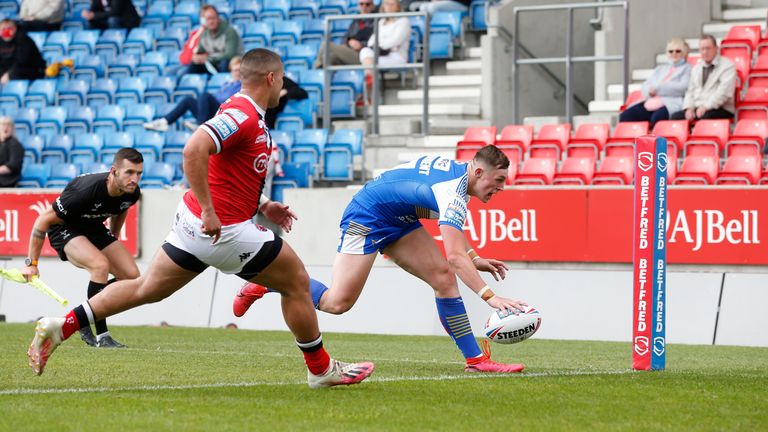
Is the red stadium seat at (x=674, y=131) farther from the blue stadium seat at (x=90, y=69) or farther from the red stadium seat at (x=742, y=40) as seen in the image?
the blue stadium seat at (x=90, y=69)

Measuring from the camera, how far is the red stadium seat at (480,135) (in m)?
18.5

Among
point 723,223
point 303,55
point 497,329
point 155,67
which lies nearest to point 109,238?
point 497,329

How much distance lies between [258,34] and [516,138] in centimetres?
630

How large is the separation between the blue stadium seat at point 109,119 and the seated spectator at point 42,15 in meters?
4.01

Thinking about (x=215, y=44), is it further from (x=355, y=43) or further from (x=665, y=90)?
(x=665, y=90)

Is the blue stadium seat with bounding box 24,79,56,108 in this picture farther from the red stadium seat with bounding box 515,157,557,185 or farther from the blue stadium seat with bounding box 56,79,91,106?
the red stadium seat with bounding box 515,157,557,185

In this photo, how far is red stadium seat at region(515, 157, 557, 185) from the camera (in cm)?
1730

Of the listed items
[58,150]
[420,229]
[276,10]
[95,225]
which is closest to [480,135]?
[276,10]

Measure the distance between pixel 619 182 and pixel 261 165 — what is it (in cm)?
916

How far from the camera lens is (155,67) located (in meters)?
23.8

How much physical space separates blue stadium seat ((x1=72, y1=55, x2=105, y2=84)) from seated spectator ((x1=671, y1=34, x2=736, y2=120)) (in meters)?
11.0

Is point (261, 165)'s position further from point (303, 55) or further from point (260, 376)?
point (303, 55)

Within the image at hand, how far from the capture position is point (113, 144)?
71.6 feet

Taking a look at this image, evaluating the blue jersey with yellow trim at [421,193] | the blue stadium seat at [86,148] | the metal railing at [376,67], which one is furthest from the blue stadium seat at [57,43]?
the blue jersey with yellow trim at [421,193]
